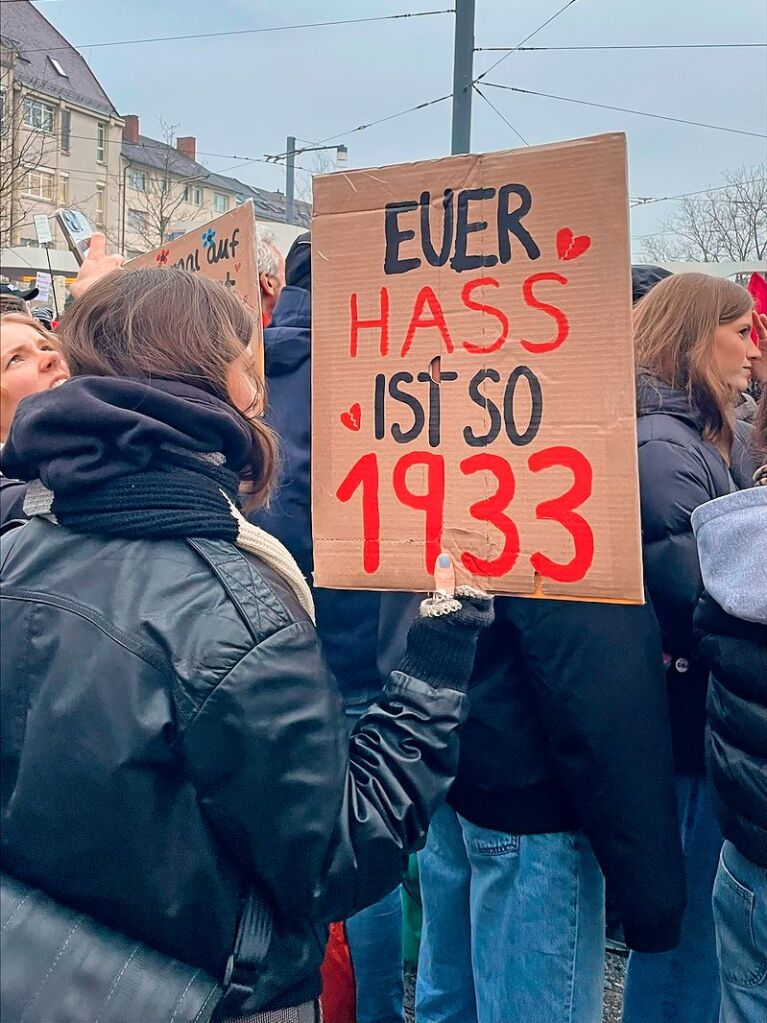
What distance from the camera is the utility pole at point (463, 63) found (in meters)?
7.62

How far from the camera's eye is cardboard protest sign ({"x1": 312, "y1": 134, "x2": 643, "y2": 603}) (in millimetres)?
1517

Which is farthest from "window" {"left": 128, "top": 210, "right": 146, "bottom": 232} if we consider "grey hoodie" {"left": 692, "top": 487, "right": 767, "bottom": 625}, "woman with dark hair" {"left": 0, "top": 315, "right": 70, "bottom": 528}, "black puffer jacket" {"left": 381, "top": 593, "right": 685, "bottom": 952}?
"grey hoodie" {"left": 692, "top": 487, "right": 767, "bottom": 625}

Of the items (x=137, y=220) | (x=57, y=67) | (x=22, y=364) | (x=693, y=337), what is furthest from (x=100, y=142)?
(x=693, y=337)

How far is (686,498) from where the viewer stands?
2.02 m

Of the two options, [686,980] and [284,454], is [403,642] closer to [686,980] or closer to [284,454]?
[284,454]

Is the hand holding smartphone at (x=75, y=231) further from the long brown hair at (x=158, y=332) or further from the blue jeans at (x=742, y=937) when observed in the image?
the blue jeans at (x=742, y=937)

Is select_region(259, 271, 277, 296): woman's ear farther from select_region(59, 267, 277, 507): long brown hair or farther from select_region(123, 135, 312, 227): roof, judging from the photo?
select_region(123, 135, 312, 227): roof

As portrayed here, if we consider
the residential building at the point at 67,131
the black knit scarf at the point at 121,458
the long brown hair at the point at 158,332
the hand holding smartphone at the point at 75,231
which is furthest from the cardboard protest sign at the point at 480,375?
the residential building at the point at 67,131

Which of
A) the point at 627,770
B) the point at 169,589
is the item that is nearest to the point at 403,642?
the point at 627,770

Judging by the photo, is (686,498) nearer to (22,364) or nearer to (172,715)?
(172,715)

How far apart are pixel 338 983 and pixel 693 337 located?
6.10 ft

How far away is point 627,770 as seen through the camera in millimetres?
1782

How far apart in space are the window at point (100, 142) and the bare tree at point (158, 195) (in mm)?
2022

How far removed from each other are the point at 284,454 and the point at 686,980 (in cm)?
157
